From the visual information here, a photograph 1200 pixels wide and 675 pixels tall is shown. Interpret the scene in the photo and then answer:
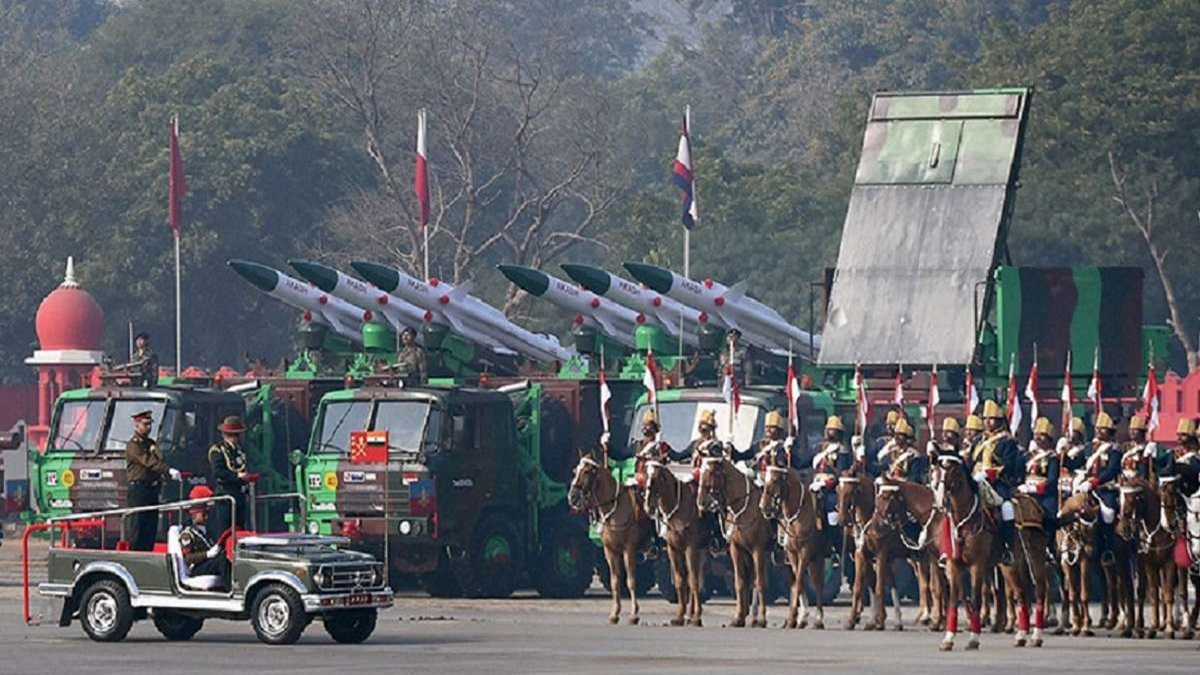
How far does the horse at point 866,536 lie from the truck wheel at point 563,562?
25.8 feet

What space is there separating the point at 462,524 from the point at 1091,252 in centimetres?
3165

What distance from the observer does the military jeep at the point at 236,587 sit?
90.8ft

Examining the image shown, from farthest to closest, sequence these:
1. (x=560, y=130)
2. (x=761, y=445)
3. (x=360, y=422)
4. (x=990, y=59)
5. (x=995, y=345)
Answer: (x=560, y=130) < (x=990, y=59) < (x=995, y=345) < (x=360, y=422) < (x=761, y=445)

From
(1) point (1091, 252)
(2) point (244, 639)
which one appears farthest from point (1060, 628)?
(1) point (1091, 252)

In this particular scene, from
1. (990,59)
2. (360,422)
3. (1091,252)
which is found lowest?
(360,422)

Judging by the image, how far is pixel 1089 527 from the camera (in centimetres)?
Result: 2956

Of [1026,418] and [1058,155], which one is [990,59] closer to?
[1058,155]

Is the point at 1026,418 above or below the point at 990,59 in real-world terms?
below

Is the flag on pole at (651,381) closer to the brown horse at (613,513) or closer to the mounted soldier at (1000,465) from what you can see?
the brown horse at (613,513)

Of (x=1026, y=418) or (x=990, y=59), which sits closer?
(x=1026, y=418)

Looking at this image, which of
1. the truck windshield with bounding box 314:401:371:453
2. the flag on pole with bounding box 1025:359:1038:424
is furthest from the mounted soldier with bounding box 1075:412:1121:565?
the truck windshield with bounding box 314:401:371:453

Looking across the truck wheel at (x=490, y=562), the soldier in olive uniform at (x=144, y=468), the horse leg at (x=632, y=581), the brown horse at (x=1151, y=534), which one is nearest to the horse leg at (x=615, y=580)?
the horse leg at (x=632, y=581)

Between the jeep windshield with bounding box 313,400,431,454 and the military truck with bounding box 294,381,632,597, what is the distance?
0.04 feet

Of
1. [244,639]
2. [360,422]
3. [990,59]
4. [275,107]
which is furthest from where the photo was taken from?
[275,107]
